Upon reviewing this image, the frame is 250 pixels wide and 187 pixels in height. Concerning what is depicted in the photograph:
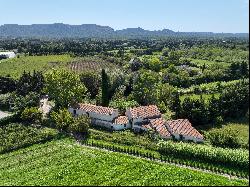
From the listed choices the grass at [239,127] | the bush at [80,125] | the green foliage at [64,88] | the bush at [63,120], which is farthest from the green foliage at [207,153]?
the green foliage at [64,88]

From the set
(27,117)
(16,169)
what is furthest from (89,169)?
(27,117)

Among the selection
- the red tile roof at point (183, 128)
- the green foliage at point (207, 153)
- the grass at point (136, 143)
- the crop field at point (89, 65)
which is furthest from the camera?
the crop field at point (89, 65)

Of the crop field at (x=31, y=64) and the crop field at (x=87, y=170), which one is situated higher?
the crop field at (x=87, y=170)

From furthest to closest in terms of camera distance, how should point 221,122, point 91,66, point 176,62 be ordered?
point 176,62 < point 91,66 < point 221,122

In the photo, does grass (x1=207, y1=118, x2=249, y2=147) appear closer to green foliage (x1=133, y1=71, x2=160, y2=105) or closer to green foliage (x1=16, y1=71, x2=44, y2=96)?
green foliage (x1=133, y1=71, x2=160, y2=105)

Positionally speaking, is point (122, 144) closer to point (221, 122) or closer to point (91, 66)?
point (221, 122)

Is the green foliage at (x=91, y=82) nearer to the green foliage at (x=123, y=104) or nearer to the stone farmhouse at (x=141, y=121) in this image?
the green foliage at (x=123, y=104)

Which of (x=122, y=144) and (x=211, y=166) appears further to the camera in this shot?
(x=122, y=144)
